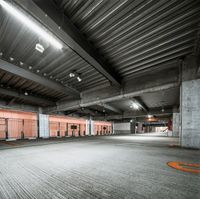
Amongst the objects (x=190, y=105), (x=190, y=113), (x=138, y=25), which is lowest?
(x=190, y=113)

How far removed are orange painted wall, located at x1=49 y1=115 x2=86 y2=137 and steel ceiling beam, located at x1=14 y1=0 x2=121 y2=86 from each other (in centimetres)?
1379

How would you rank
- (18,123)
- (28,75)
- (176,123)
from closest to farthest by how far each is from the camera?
(28,75)
(18,123)
(176,123)

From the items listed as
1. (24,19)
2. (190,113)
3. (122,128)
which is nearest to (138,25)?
(24,19)

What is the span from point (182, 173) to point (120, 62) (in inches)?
192

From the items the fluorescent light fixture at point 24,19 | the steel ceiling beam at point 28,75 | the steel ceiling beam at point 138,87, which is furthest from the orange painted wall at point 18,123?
the fluorescent light fixture at point 24,19

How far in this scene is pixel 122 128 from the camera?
2883 centimetres

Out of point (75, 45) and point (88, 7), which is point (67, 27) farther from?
point (88, 7)

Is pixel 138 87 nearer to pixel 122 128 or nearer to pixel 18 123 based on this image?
pixel 18 123

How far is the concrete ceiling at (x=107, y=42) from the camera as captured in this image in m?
3.34

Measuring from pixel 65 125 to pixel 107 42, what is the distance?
1640cm

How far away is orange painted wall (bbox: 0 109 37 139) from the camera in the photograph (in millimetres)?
12648

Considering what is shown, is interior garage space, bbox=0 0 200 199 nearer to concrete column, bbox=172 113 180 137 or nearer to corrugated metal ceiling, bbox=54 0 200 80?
corrugated metal ceiling, bbox=54 0 200 80

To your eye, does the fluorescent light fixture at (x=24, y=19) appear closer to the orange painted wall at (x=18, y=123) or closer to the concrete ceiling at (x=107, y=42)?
the concrete ceiling at (x=107, y=42)

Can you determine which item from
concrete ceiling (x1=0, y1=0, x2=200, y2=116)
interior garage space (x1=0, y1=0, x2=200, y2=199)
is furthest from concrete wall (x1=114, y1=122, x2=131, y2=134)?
concrete ceiling (x1=0, y1=0, x2=200, y2=116)
